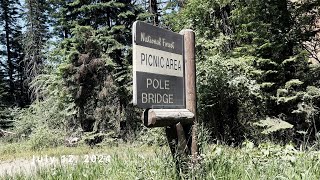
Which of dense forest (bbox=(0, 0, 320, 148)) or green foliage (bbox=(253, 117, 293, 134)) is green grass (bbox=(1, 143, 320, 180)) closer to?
dense forest (bbox=(0, 0, 320, 148))

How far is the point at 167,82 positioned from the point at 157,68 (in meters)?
0.18

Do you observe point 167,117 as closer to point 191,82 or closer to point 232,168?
point 191,82

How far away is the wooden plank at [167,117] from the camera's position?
3.06 metres

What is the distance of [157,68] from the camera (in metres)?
3.28

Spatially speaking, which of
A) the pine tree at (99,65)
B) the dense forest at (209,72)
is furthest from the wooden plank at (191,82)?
the pine tree at (99,65)

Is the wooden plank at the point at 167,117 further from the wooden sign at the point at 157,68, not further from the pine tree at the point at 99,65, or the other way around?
the pine tree at the point at 99,65

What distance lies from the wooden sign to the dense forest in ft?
2.72

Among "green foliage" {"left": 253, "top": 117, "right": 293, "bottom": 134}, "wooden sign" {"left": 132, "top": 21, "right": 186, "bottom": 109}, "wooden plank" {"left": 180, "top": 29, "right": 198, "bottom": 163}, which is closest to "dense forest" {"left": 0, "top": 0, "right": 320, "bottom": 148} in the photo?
"green foliage" {"left": 253, "top": 117, "right": 293, "bottom": 134}

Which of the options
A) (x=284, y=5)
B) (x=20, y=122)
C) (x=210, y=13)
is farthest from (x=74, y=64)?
(x=284, y=5)

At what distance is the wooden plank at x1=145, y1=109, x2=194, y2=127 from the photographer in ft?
10.0

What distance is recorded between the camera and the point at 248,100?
10977 mm

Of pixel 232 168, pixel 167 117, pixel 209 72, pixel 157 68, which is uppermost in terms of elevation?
pixel 209 72

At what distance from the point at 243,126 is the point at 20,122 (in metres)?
12.4

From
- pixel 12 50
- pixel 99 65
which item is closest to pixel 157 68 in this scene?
pixel 99 65
